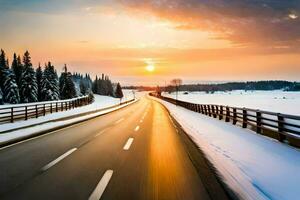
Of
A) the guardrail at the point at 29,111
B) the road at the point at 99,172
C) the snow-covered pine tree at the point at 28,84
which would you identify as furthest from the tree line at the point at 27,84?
the road at the point at 99,172

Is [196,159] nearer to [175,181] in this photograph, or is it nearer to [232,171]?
[232,171]

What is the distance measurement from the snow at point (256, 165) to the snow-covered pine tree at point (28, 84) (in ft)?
234

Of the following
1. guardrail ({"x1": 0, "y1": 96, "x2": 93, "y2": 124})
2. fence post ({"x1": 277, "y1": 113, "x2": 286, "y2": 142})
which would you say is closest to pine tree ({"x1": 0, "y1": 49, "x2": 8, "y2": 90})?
guardrail ({"x1": 0, "y1": 96, "x2": 93, "y2": 124})

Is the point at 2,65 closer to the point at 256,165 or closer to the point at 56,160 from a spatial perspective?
the point at 56,160

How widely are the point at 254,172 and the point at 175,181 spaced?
2418 mm

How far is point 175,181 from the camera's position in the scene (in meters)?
7.38

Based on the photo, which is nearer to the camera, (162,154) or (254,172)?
(254,172)

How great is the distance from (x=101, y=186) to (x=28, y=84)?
7824 centimetres

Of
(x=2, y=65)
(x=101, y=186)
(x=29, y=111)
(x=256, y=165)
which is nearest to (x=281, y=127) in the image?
(x=256, y=165)

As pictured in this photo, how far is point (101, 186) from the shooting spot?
675 centimetres

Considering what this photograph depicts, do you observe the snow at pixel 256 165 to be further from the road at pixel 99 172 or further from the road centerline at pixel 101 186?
the road centerline at pixel 101 186

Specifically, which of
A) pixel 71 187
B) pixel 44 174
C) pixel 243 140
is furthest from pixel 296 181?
pixel 243 140

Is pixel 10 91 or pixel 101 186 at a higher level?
pixel 10 91

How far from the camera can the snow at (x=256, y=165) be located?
6.81 metres
